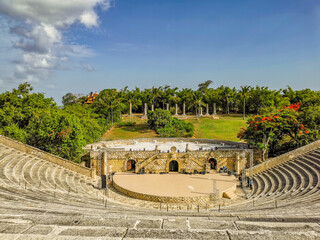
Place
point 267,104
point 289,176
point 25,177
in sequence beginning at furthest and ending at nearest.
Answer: point 267,104 → point 289,176 → point 25,177

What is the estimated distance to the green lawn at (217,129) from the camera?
4925cm

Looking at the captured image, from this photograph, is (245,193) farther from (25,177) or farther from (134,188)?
(25,177)

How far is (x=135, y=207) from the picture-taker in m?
17.0

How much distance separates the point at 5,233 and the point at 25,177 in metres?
15.4

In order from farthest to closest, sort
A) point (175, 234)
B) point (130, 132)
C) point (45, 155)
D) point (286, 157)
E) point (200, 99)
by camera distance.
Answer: point (200, 99) → point (130, 132) → point (286, 157) → point (45, 155) → point (175, 234)

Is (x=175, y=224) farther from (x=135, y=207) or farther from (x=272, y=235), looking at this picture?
(x=135, y=207)

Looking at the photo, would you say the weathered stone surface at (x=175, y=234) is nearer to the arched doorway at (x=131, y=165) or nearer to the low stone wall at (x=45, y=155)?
the low stone wall at (x=45, y=155)

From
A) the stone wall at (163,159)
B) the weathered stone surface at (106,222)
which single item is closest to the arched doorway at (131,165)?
the stone wall at (163,159)

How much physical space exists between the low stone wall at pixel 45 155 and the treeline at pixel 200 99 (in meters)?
36.3

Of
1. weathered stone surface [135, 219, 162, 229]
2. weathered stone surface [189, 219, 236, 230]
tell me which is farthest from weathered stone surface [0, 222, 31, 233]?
weathered stone surface [189, 219, 236, 230]

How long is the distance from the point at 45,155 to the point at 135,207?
1263 centimetres

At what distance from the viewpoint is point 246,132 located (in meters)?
31.9

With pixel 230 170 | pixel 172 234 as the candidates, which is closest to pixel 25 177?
pixel 172 234

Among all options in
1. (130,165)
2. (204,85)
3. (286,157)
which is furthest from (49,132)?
(204,85)
